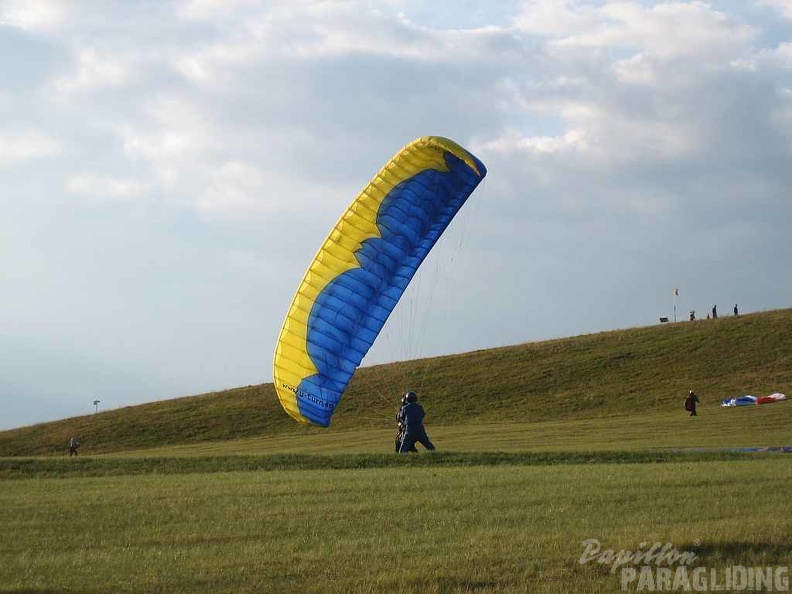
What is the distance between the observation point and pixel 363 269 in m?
22.5

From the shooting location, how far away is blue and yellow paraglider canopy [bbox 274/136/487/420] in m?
22.1

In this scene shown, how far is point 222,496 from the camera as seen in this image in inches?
594

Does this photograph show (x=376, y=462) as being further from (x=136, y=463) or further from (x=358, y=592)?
(x=358, y=592)

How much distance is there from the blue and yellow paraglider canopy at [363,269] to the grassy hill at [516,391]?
65.2 ft

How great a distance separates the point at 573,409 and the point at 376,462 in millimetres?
29447

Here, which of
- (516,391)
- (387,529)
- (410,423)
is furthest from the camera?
(516,391)

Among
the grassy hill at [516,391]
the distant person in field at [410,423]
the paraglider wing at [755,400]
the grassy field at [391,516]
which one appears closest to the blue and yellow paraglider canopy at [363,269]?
the distant person in field at [410,423]

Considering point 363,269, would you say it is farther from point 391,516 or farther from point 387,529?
point 387,529

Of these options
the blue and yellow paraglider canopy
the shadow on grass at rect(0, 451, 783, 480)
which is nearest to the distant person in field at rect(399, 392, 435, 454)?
the shadow on grass at rect(0, 451, 783, 480)

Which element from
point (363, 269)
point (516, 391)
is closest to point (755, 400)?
point (516, 391)

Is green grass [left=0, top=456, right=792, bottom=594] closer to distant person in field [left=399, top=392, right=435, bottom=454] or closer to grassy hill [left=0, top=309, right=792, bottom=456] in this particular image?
distant person in field [left=399, top=392, right=435, bottom=454]

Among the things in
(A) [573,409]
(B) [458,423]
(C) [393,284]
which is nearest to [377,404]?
(B) [458,423]

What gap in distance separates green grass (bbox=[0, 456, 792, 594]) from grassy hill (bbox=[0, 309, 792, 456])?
26.7m

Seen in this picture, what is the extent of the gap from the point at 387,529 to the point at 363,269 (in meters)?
11.2
